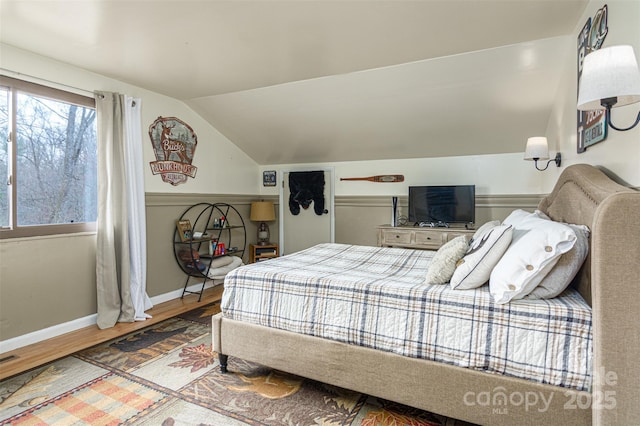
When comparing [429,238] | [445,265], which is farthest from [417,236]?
[445,265]

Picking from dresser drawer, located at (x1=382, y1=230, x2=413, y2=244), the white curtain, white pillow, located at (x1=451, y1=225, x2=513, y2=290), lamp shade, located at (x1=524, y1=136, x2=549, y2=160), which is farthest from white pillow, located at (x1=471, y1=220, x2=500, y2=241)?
the white curtain

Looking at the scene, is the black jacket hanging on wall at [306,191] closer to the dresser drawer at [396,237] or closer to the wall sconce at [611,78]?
the dresser drawer at [396,237]

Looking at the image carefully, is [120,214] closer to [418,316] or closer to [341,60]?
[341,60]

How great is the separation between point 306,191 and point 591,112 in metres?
3.71

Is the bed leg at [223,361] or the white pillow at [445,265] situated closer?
the white pillow at [445,265]

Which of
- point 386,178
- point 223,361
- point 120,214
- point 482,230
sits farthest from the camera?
point 386,178

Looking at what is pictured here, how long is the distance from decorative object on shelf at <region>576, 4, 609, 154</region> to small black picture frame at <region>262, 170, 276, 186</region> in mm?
4026

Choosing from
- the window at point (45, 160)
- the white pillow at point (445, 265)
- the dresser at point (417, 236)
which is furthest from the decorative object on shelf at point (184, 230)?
the white pillow at point (445, 265)

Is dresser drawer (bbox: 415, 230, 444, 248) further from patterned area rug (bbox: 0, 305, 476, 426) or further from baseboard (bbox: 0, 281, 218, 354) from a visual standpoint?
baseboard (bbox: 0, 281, 218, 354)

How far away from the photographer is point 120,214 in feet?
10.5

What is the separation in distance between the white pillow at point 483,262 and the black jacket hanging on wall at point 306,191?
11.7 ft

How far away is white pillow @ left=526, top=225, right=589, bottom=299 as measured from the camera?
4.88ft

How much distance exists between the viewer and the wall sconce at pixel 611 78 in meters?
1.26

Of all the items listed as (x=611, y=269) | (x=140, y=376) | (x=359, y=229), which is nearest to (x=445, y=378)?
(x=611, y=269)
